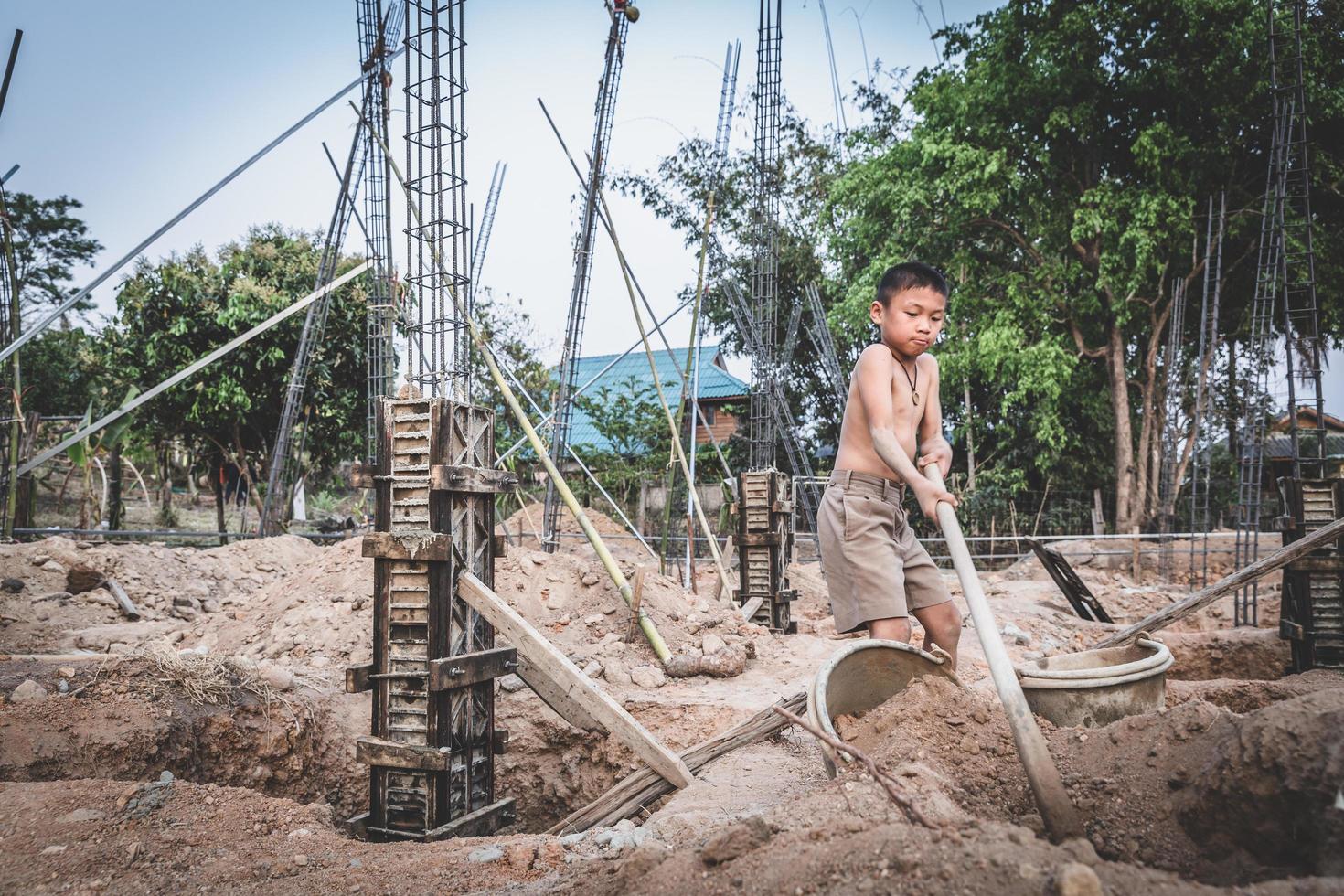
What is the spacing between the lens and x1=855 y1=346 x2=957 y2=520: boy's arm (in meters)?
2.70

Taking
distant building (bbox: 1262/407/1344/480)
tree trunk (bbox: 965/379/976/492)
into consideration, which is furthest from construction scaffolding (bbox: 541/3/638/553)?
distant building (bbox: 1262/407/1344/480)

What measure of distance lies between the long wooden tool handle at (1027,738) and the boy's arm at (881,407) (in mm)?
571

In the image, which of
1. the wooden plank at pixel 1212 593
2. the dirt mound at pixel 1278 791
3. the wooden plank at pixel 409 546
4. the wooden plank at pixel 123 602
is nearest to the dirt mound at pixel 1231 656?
the wooden plank at pixel 1212 593

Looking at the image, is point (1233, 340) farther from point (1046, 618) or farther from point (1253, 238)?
point (1046, 618)

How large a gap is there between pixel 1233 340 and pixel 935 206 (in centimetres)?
655

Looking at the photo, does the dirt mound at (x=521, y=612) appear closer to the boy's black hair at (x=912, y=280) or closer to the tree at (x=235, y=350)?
the boy's black hair at (x=912, y=280)

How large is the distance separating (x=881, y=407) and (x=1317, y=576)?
4.36 metres

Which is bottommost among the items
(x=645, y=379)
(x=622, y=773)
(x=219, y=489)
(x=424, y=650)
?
(x=622, y=773)

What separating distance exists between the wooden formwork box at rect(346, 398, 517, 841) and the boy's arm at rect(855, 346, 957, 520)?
1.65 meters

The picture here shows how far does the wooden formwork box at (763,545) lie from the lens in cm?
725

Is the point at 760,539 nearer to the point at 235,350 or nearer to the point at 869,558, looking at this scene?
the point at 869,558

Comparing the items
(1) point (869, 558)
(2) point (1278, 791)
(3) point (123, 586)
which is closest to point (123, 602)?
(3) point (123, 586)

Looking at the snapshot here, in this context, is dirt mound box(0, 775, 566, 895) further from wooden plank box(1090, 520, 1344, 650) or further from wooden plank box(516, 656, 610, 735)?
wooden plank box(1090, 520, 1344, 650)

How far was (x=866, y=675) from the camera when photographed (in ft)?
8.15
